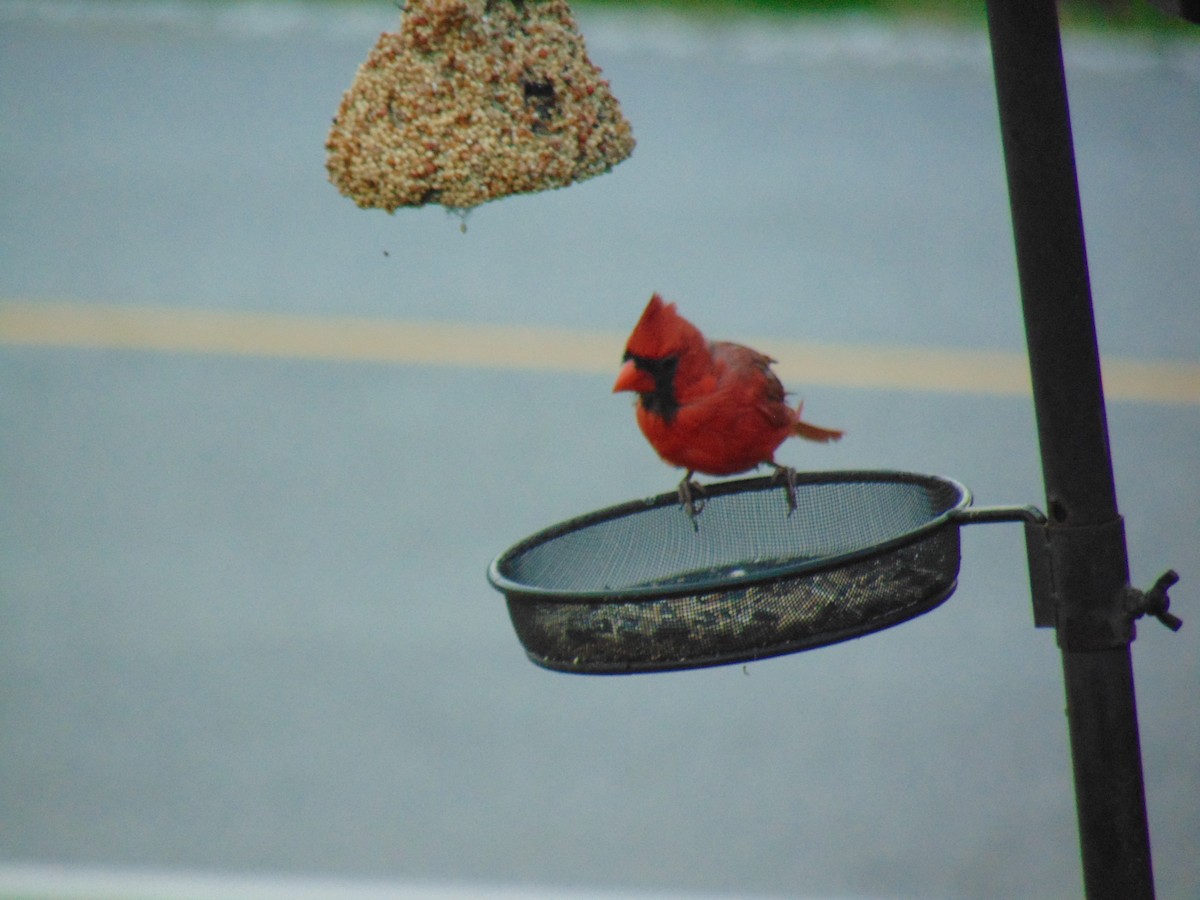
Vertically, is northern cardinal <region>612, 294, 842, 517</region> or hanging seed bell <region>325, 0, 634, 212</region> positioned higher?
hanging seed bell <region>325, 0, 634, 212</region>

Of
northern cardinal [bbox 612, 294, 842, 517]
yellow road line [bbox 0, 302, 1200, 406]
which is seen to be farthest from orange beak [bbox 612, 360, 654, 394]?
yellow road line [bbox 0, 302, 1200, 406]

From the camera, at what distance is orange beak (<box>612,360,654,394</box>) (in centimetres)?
190

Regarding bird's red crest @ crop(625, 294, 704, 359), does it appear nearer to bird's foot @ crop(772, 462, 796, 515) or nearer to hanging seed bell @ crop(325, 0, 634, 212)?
hanging seed bell @ crop(325, 0, 634, 212)

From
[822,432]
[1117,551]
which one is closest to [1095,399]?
[1117,551]

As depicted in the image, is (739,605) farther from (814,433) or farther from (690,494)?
(814,433)

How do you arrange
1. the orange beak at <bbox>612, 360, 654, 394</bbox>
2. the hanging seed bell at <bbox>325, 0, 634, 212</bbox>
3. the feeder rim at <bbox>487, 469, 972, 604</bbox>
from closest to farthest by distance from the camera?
1. the feeder rim at <bbox>487, 469, 972, 604</bbox>
2. the hanging seed bell at <bbox>325, 0, 634, 212</bbox>
3. the orange beak at <bbox>612, 360, 654, 394</bbox>

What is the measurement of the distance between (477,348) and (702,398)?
4035mm

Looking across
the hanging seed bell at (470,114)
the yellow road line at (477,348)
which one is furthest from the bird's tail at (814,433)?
the yellow road line at (477,348)

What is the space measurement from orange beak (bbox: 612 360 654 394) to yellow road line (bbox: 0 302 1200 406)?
360 cm

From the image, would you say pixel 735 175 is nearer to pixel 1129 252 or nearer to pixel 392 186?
pixel 1129 252

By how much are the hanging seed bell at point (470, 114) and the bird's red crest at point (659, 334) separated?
195 mm

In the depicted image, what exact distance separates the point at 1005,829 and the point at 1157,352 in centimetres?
271

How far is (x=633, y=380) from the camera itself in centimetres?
193

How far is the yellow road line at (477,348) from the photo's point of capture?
5.55 meters
